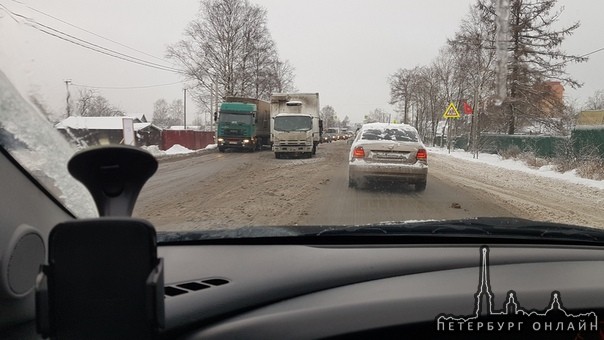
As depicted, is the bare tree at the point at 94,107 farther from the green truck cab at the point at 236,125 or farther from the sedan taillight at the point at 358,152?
the green truck cab at the point at 236,125

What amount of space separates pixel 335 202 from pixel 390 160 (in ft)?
7.46

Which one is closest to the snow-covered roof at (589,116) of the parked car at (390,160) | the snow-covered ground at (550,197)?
the snow-covered ground at (550,197)

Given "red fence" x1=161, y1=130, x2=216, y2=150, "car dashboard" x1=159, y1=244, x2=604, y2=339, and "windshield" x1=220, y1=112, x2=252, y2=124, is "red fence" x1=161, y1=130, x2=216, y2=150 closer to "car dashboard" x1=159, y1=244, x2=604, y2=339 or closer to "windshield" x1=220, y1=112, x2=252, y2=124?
"windshield" x1=220, y1=112, x2=252, y2=124

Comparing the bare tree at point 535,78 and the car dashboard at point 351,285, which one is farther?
the bare tree at point 535,78

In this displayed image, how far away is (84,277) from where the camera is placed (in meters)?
1.41

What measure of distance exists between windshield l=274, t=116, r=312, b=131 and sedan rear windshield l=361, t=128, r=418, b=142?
42.1 ft

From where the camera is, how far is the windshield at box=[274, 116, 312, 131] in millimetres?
23703

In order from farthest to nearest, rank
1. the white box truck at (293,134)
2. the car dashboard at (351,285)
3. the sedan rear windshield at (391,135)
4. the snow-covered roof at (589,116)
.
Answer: the snow-covered roof at (589,116)
the white box truck at (293,134)
the sedan rear windshield at (391,135)
the car dashboard at (351,285)

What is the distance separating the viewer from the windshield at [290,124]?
23703 mm

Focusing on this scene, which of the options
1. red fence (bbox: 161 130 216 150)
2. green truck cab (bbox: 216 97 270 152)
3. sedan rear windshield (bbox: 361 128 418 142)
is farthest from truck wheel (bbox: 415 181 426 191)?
green truck cab (bbox: 216 97 270 152)

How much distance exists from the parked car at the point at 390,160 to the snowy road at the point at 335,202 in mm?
362

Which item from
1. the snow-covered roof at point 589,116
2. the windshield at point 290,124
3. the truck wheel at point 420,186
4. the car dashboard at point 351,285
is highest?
Answer: the snow-covered roof at point 589,116

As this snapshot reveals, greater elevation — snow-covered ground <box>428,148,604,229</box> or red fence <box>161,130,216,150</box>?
red fence <box>161,130,216,150</box>

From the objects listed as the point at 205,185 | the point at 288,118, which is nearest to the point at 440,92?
the point at 288,118
